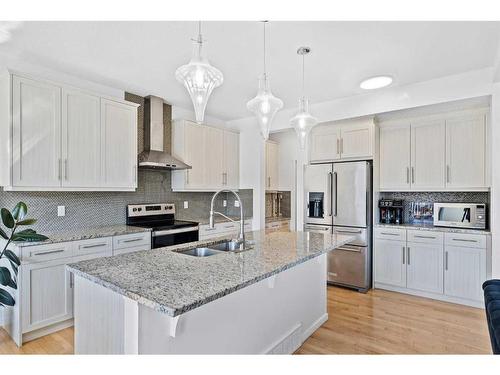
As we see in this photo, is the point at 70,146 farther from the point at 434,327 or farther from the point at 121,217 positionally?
the point at 434,327

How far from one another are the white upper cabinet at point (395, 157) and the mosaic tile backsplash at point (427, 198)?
0.32m

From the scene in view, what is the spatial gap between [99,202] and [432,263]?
3946mm

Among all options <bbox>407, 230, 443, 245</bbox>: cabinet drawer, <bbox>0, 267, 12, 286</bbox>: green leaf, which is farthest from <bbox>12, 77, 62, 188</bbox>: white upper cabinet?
<bbox>407, 230, 443, 245</bbox>: cabinet drawer

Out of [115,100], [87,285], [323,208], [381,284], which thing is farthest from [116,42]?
[381,284]

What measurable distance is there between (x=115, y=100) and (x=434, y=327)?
3.91m

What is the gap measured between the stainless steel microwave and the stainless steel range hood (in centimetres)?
325

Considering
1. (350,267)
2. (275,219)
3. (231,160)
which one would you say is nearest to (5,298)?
(231,160)

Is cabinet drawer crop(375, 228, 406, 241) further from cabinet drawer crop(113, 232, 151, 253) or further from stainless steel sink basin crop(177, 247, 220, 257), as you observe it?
cabinet drawer crop(113, 232, 151, 253)

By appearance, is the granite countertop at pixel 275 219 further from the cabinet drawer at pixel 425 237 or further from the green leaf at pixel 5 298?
the green leaf at pixel 5 298

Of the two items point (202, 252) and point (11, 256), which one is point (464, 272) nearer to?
point (202, 252)

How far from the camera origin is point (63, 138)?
2.84m

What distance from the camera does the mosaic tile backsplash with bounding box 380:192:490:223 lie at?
3766 millimetres

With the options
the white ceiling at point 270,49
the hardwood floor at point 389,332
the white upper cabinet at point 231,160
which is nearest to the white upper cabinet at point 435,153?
the white ceiling at point 270,49

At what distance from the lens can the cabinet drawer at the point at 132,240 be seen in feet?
9.95
